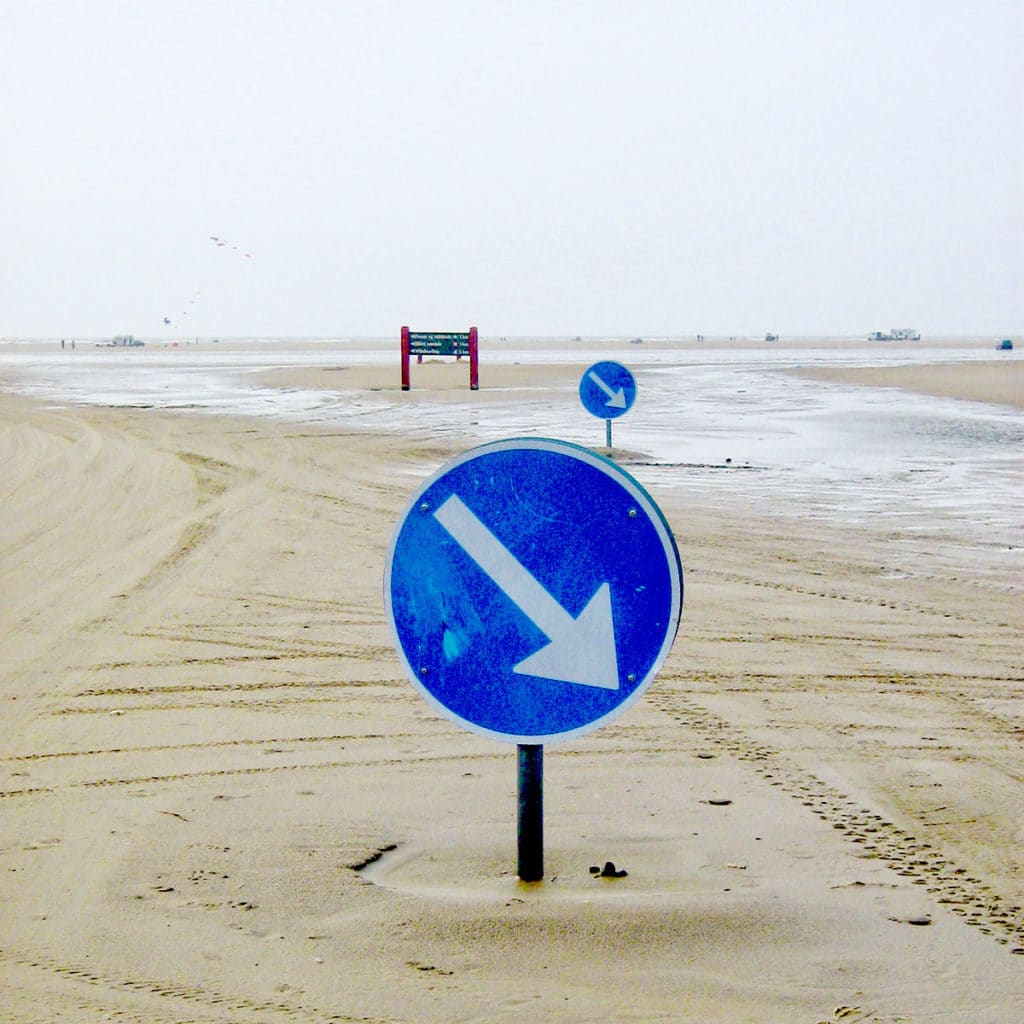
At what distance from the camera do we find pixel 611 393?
16453 millimetres

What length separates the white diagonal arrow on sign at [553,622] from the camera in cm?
305

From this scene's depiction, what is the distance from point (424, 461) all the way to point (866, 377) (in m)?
32.0

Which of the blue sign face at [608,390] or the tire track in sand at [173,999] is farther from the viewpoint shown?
the blue sign face at [608,390]

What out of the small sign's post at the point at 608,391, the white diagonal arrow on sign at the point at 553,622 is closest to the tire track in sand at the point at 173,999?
the white diagonal arrow on sign at the point at 553,622

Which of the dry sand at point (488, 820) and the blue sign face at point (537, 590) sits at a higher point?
the blue sign face at point (537, 590)

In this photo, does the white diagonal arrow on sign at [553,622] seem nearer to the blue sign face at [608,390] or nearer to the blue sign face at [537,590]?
the blue sign face at [537,590]

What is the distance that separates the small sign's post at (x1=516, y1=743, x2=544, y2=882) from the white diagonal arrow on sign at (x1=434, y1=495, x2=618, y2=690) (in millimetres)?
299

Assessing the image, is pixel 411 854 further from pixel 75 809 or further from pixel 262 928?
pixel 75 809

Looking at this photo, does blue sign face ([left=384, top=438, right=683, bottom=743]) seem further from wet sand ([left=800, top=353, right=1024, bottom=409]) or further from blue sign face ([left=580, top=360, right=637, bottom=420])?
wet sand ([left=800, top=353, right=1024, bottom=409])

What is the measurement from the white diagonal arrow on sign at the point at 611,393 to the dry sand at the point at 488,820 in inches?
322

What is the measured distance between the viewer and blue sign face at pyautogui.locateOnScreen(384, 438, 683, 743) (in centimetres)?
305

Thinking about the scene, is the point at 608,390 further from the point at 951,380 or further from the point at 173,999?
the point at 951,380

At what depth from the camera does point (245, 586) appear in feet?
26.9

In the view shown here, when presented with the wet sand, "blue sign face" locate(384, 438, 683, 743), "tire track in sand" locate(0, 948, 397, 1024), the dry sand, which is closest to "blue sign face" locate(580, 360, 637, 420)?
the dry sand
